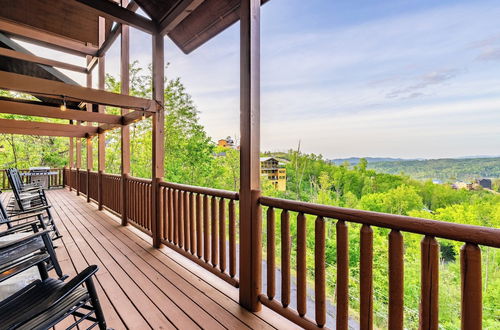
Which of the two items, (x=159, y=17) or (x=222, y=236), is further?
(x=159, y=17)

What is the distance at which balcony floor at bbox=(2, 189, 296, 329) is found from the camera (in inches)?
73.1

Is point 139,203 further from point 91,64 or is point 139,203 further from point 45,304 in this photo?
point 91,64

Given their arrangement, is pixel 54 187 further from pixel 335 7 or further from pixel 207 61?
pixel 335 7

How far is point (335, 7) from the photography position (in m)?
9.45

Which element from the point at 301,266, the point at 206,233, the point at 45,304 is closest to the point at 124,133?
the point at 206,233

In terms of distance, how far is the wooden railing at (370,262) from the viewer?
102 cm

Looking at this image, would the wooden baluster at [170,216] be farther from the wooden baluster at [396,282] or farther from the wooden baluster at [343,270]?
the wooden baluster at [396,282]

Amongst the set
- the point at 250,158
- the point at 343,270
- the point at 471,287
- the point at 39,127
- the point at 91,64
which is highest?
the point at 91,64

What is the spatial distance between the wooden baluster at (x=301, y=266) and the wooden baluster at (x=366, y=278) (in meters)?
0.43

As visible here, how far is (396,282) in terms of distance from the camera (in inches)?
48.9

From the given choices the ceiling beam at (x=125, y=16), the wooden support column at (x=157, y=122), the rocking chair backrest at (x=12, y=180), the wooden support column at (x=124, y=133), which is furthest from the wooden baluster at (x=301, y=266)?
the rocking chair backrest at (x=12, y=180)

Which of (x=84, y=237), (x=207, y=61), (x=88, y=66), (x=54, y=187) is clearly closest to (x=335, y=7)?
(x=207, y=61)

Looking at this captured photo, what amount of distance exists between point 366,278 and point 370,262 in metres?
0.09

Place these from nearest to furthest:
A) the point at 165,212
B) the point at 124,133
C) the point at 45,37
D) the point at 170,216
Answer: the point at 170,216 → the point at 165,212 → the point at 124,133 → the point at 45,37
